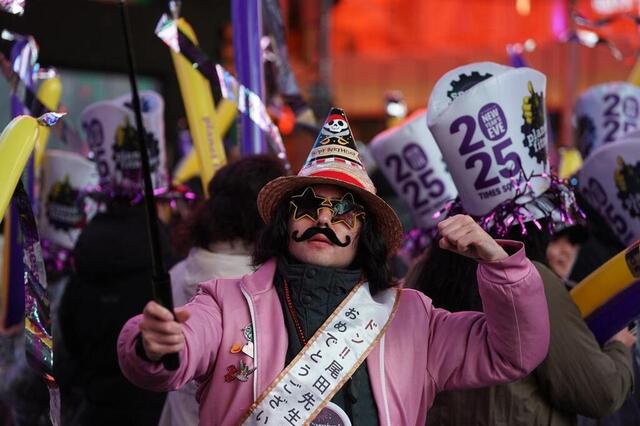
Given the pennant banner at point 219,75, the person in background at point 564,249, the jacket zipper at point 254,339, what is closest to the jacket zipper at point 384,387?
the jacket zipper at point 254,339

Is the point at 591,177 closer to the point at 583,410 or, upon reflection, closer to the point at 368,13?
the point at 583,410

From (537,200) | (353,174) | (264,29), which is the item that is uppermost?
(264,29)

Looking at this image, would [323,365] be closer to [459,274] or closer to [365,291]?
[365,291]

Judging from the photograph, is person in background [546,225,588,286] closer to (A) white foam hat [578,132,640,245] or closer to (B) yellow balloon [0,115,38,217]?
(A) white foam hat [578,132,640,245]

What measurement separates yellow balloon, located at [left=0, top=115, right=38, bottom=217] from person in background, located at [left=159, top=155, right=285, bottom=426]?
872 millimetres

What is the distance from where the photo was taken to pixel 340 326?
93.0 inches

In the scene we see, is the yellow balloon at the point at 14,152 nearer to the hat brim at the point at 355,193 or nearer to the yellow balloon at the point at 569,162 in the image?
the hat brim at the point at 355,193

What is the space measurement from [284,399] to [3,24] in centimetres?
694

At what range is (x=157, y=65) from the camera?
1080 centimetres

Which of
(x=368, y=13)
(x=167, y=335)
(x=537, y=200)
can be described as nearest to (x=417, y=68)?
(x=368, y=13)

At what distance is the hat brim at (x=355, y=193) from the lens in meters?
2.45

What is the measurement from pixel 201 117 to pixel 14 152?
177cm

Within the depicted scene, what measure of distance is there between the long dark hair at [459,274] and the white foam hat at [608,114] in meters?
2.01

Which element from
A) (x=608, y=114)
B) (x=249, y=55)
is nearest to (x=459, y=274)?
(x=249, y=55)
